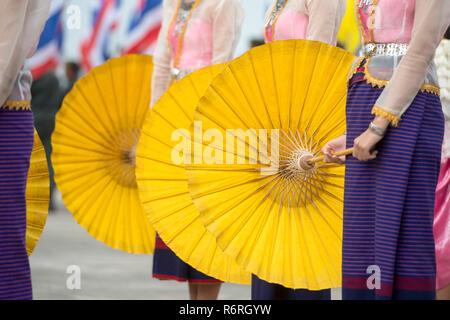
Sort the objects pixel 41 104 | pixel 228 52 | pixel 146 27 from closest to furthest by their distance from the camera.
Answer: pixel 228 52
pixel 146 27
pixel 41 104

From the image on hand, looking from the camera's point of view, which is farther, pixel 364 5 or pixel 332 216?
pixel 332 216

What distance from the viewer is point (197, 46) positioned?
488cm

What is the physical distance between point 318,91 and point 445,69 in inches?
49.2

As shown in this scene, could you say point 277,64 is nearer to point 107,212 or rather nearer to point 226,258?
point 226,258

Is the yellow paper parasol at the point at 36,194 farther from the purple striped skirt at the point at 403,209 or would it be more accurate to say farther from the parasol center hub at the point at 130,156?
the purple striped skirt at the point at 403,209

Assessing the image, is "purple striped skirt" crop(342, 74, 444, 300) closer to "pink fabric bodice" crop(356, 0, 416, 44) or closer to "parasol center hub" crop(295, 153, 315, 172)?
"pink fabric bodice" crop(356, 0, 416, 44)

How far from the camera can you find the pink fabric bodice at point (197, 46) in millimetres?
4875

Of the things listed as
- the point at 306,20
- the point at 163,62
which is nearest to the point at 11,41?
the point at 306,20

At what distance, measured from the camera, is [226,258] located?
13.6 feet

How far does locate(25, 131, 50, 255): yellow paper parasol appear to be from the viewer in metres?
3.89

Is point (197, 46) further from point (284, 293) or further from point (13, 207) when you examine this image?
point (13, 207)

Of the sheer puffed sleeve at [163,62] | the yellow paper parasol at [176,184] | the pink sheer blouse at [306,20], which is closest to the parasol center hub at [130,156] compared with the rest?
the sheer puffed sleeve at [163,62]

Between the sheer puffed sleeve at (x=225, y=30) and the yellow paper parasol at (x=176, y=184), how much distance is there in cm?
37
